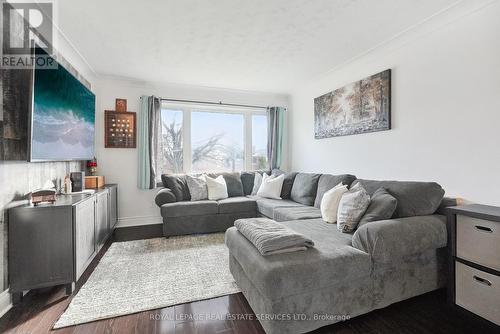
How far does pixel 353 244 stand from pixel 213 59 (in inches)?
109

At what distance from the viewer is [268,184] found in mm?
3945

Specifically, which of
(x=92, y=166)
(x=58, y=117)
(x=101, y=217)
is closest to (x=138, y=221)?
(x=92, y=166)

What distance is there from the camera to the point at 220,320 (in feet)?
5.38

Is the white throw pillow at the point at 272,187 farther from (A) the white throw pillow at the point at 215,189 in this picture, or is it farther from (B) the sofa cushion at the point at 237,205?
(A) the white throw pillow at the point at 215,189

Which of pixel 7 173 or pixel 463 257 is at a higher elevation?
pixel 7 173

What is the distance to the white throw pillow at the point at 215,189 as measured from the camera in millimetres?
3870

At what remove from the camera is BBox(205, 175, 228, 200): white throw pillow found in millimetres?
3870

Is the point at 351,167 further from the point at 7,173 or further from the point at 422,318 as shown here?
the point at 7,173

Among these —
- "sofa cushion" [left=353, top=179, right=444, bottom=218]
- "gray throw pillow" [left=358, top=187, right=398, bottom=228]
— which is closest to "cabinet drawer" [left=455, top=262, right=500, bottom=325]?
"sofa cushion" [left=353, top=179, right=444, bottom=218]

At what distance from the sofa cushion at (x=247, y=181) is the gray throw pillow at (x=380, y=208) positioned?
2.53 metres

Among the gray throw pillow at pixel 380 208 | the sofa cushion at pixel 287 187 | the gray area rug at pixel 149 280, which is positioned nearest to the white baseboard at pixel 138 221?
the gray area rug at pixel 149 280

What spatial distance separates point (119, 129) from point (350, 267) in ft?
12.9

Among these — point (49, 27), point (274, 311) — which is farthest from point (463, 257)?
point (49, 27)

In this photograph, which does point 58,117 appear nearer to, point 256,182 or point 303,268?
point 303,268
